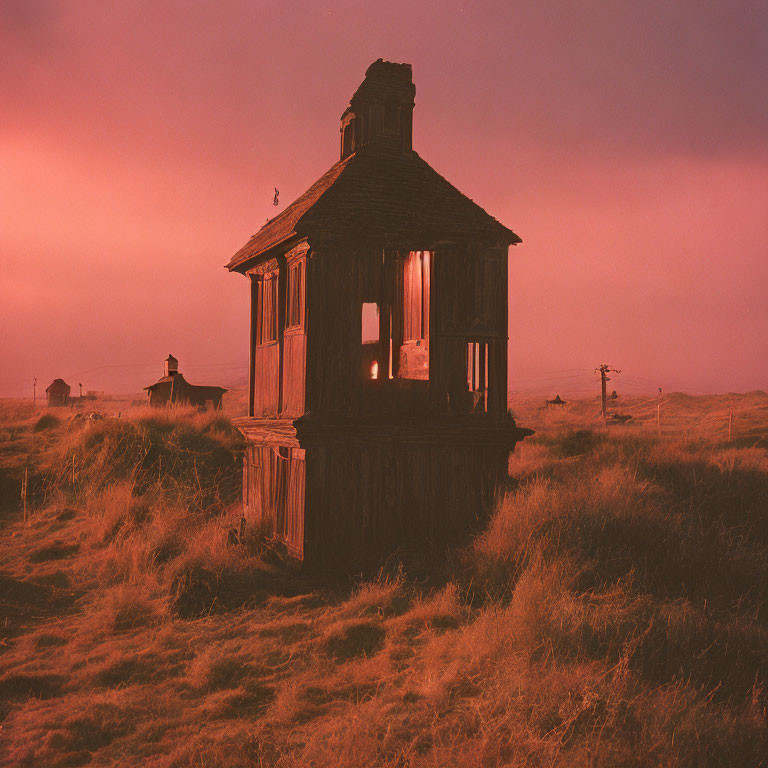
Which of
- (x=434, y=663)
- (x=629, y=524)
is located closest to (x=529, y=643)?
(x=434, y=663)

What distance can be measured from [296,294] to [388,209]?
206 cm

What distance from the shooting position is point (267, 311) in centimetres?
1255

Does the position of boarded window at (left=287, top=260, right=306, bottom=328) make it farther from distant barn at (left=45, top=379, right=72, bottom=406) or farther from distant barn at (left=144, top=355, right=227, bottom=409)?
distant barn at (left=45, top=379, right=72, bottom=406)

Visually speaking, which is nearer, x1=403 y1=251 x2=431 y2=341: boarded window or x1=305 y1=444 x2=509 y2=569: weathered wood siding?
x1=305 y1=444 x2=509 y2=569: weathered wood siding

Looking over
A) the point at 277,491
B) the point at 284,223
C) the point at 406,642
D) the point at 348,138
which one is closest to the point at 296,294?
the point at 284,223

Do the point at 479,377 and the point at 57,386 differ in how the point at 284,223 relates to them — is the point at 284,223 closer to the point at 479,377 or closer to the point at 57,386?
the point at 479,377

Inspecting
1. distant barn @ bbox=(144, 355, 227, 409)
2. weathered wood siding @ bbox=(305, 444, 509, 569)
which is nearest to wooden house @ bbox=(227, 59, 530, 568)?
weathered wood siding @ bbox=(305, 444, 509, 569)

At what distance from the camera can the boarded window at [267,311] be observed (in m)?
12.2

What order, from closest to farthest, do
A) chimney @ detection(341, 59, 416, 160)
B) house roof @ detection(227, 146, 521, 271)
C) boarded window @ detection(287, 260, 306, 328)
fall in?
1. house roof @ detection(227, 146, 521, 271)
2. boarded window @ detection(287, 260, 306, 328)
3. chimney @ detection(341, 59, 416, 160)

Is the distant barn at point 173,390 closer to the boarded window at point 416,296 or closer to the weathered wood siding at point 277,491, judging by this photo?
the weathered wood siding at point 277,491

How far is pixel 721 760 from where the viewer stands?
185 inches

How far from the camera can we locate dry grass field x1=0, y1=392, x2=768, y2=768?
5.02m

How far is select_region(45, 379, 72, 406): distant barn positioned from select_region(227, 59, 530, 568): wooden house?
52574 mm

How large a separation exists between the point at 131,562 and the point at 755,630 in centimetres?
865
